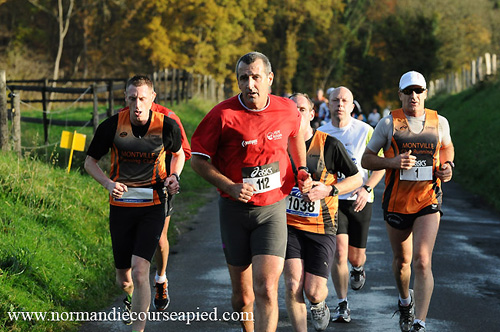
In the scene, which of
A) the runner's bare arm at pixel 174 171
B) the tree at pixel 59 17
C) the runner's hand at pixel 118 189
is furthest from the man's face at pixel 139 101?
the tree at pixel 59 17

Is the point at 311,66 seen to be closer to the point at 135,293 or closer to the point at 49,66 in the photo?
the point at 49,66

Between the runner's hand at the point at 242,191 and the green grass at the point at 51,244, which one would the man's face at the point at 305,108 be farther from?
the green grass at the point at 51,244

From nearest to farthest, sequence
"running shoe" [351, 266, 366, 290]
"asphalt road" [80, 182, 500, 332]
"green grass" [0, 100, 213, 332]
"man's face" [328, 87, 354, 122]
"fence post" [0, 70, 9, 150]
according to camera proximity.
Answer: "green grass" [0, 100, 213, 332] < "asphalt road" [80, 182, 500, 332] < "man's face" [328, 87, 354, 122] < "running shoe" [351, 266, 366, 290] < "fence post" [0, 70, 9, 150]

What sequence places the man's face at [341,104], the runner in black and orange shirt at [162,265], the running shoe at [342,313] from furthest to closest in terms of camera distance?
the man's face at [341,104] < the runner in black and orange shirt at [162,265] < the running shoe at [342,313]

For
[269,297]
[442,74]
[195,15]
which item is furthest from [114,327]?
[442,74]

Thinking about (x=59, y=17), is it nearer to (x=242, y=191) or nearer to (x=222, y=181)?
(x=222, y=181)

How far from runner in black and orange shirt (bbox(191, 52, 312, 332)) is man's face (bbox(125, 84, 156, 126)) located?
1227 mm

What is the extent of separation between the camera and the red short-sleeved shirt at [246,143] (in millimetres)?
5914

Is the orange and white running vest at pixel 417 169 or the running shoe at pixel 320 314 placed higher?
the orange and white running vest at pixel 417 169

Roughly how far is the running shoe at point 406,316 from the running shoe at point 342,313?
493 millimetres

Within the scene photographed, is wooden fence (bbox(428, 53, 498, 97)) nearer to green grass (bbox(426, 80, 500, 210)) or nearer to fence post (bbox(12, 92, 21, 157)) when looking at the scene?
green grass (bbox(426, 80, 500, 210))

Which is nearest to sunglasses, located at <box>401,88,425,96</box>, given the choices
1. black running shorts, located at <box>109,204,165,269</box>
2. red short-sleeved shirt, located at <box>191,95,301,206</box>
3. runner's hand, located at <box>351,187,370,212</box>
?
runner's hand, located at <box>351,187,370,212</box>

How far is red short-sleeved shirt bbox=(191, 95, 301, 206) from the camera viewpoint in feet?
19.4

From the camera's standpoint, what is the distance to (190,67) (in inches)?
2175
